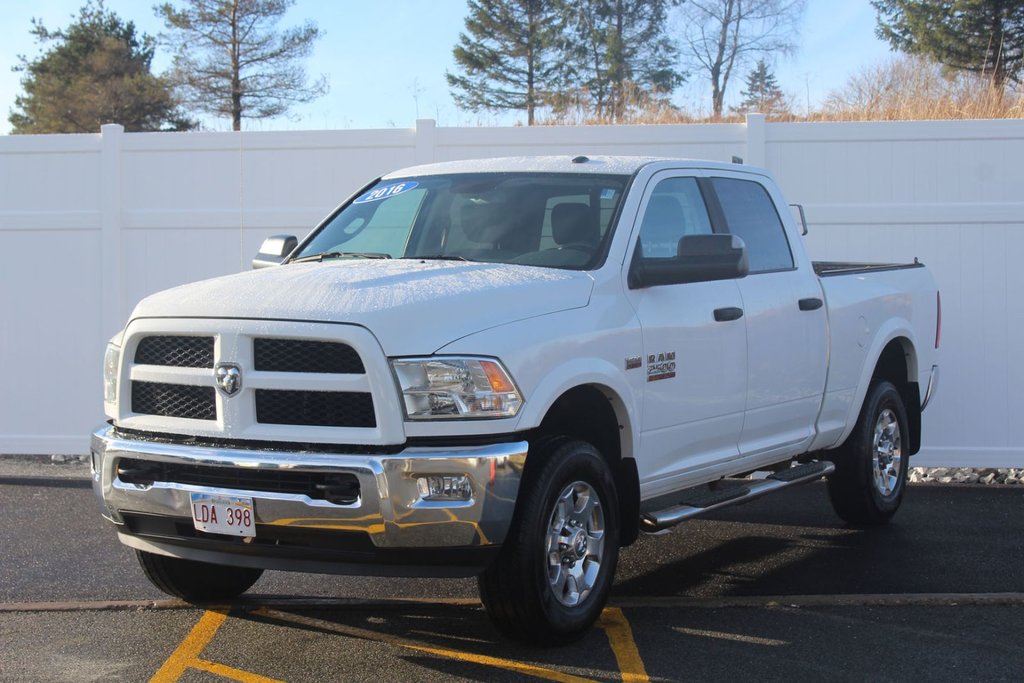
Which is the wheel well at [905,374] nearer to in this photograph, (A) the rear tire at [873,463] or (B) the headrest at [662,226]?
(A) the rear tire at [873,463]

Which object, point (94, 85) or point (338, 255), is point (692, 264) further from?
point (94, 85)

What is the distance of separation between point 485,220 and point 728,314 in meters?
1.27

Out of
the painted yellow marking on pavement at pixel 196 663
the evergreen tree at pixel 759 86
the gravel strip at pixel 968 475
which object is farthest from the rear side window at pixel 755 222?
the evergreen tree at pixel 759 86

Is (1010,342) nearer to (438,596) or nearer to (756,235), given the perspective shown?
(756,235)

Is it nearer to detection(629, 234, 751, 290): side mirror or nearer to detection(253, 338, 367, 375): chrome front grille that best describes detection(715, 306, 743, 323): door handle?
detection(629, 234, 751, 290): side mirror

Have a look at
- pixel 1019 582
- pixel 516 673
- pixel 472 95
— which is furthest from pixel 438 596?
pixel 472 95

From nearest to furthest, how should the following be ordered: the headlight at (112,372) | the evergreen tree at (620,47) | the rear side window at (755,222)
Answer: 1. the headlight at (112,372)
2. the rear side window at (755,222)
3. the evergreen tree at (620,47)

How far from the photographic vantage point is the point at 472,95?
4150 centimetres

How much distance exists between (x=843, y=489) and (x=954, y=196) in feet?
10.5

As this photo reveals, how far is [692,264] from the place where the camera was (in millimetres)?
5656

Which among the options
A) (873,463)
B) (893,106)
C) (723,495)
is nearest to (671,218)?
(723,495)

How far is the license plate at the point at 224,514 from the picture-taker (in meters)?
4.73

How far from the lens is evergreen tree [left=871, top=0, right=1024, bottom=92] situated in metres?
33.4

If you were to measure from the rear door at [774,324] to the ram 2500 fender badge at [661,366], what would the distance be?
0.70 m
